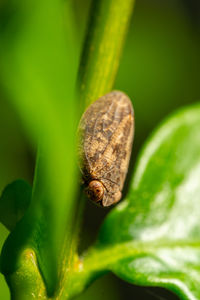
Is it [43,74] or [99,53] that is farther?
[99,53]

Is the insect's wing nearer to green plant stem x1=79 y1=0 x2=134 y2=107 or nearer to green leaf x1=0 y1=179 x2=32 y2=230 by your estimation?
green plant stem x1=79 y1=0 x2=134 y2=107

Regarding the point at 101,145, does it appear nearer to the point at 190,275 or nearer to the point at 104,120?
the point at 104,120

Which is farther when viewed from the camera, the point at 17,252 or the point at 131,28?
the point at 131,28

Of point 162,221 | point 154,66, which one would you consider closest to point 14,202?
point 162,221

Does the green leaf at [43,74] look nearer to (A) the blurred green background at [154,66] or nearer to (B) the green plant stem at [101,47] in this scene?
(B) the green plant stem at [101,47]

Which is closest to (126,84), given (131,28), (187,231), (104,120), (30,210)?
(131,28)

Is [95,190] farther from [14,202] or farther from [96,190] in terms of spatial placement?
[14,202]

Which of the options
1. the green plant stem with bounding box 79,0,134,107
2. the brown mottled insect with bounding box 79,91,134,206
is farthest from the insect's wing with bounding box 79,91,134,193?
the green plant stem with bounding box 79,0,134,107
